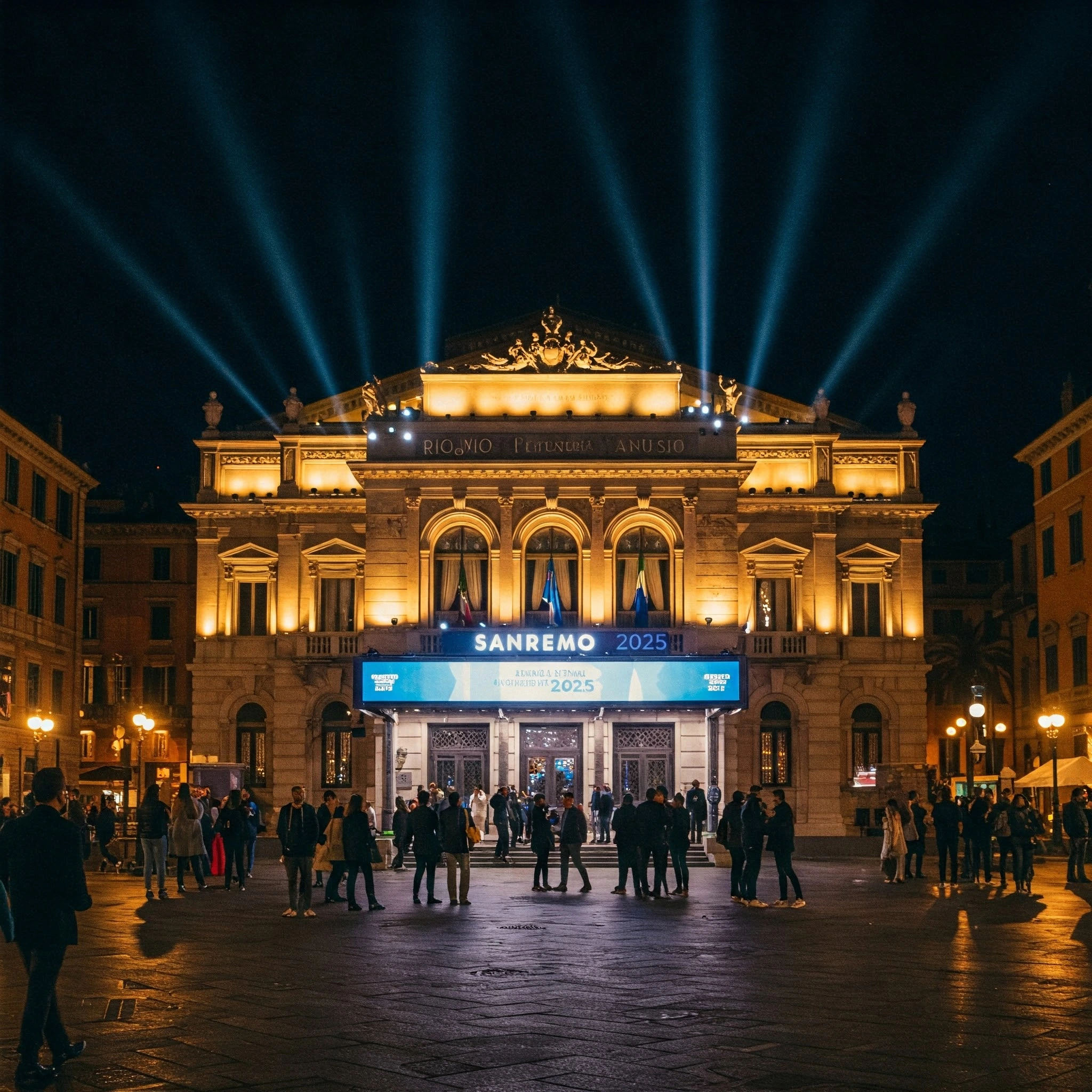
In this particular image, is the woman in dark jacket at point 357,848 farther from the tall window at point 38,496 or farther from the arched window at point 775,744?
the tall window at point 38,496

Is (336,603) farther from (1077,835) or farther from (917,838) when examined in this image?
(1077,835)

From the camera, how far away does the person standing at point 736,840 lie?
22.6m

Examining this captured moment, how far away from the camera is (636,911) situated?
20.9 meters

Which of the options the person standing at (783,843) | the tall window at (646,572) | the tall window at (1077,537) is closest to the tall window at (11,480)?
the tall window at (646,572)

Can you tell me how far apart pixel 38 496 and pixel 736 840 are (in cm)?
3189

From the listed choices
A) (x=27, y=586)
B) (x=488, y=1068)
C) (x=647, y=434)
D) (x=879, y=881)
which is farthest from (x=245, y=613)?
(x=488, y=1068)

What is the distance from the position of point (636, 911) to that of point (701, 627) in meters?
24.1

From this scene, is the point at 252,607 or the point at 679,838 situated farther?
the point at 252,607

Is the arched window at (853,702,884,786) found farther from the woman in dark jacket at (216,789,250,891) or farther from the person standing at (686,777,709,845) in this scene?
the woman in dark jacket at (216,789,250,891)

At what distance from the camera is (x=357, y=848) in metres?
21.0

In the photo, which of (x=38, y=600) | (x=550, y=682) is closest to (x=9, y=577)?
(x=38, y=600)

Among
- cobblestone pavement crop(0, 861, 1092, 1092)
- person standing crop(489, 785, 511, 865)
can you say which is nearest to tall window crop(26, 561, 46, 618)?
person standing crop(489, 785, 511, 865)

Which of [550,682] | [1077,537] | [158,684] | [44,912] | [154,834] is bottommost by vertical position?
[154,834]

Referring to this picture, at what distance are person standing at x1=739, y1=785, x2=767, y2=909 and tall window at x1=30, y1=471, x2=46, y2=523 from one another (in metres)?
31.7
